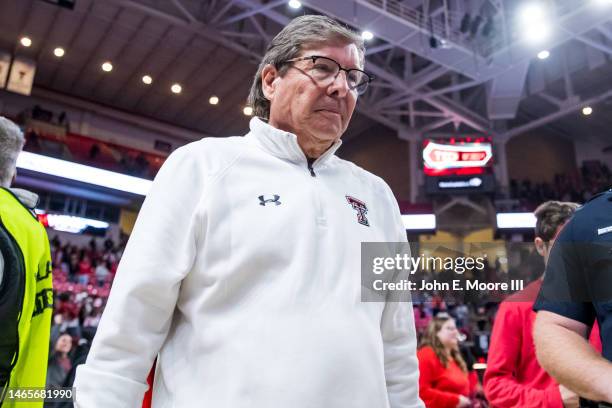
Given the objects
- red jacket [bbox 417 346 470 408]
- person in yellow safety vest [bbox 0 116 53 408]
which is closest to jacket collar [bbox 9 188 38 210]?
person in yellow safety vest [bbox 0 116 53 408]

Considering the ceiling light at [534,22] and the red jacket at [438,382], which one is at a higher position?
the ceiling light at [534,22]

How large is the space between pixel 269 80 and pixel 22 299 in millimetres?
1006

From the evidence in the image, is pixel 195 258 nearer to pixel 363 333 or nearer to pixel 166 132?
pixel 363 333

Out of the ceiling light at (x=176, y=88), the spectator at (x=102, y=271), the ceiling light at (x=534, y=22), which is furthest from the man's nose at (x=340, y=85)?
the ceiling light at (x=176, y=88)

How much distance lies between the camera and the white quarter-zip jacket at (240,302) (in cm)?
96

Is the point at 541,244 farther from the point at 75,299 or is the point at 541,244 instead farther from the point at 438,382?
the point at 75,299

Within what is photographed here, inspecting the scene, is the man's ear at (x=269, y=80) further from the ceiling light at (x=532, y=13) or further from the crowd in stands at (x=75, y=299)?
the ceiling light at (x=532, y=13)

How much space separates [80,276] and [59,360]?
824cm

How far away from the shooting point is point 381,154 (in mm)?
19094

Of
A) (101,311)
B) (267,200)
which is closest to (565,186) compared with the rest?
(101,311)

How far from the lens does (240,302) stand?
1034 millimetres

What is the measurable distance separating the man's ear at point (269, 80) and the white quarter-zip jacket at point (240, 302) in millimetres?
248

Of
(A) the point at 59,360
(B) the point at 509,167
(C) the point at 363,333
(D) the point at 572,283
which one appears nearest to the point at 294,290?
(C) the point at 363,333

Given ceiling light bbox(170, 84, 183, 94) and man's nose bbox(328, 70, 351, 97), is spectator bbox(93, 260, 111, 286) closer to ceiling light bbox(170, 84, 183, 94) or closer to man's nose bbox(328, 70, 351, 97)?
ceiling light bbox(170, 84, 183, 94)
